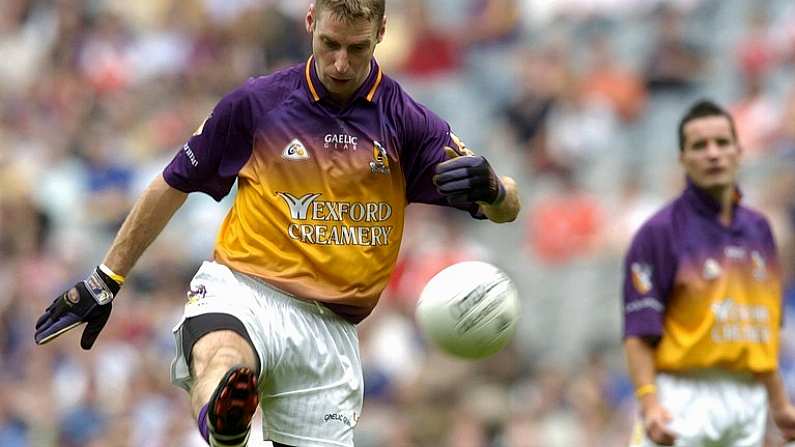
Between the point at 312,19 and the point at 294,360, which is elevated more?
the point at 312,19

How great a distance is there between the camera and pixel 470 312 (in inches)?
274

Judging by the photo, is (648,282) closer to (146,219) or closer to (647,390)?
(647,390)

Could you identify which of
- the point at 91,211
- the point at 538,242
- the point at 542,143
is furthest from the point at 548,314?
the point at 91,211

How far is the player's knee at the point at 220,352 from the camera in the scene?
249 inches

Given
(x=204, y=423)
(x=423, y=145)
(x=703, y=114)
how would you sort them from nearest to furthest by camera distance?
(x=204, y=423) < (x=423, y=145) < (x=703, y=114)

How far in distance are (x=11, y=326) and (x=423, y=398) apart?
4.13 metres

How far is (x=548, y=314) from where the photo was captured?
13328mm

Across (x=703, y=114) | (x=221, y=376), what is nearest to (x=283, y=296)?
(x=221, y=376)

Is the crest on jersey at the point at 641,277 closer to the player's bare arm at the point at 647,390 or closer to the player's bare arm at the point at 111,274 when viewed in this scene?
the player's bare arm at the point at 647,390

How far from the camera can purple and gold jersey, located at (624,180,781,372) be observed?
842 centimetres

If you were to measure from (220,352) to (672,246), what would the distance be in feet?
9.96

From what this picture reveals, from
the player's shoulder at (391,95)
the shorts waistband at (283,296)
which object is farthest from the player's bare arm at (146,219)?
the player's shoulder at (391,95)

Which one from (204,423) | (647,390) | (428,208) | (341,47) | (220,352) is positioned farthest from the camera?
(428,208)

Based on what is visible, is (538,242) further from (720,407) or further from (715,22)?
(720,407)
